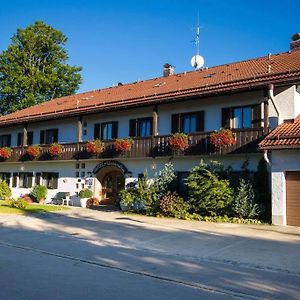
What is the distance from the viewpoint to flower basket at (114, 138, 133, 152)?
21.5 metres

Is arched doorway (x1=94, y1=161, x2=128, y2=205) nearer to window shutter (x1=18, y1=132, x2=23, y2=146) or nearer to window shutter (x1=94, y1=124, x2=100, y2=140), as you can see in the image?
window shutter (x1=94, y1=124, x2=100, y2=140)

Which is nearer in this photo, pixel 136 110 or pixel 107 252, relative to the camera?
pixel 107 252

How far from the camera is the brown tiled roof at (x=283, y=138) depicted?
15086 mm

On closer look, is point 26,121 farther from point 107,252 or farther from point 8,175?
point 107,252

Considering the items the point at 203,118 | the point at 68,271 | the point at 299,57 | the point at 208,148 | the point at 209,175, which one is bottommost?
the point at 68,271

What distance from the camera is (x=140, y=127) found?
2267 cm

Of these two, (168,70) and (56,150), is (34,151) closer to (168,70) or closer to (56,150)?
(56,150)

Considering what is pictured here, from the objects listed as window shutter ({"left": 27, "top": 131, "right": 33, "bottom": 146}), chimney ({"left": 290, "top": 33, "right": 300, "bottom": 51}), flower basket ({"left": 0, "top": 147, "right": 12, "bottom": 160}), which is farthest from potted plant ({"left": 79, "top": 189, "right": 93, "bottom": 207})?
chimney ({"left": 290, "top": 33, "right": 300, "bottom": 51})

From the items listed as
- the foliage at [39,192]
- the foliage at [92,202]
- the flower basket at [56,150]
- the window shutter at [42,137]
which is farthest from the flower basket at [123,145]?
the window shutter at [42,137]

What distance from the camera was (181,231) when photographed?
1437 centimetres

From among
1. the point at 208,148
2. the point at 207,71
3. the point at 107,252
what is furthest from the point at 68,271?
the point at 207,71

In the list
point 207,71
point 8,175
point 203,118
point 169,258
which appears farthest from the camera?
point 8,175

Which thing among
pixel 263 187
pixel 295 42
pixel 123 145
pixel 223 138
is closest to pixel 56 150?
pixel 123 145

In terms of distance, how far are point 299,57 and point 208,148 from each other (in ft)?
24.7
